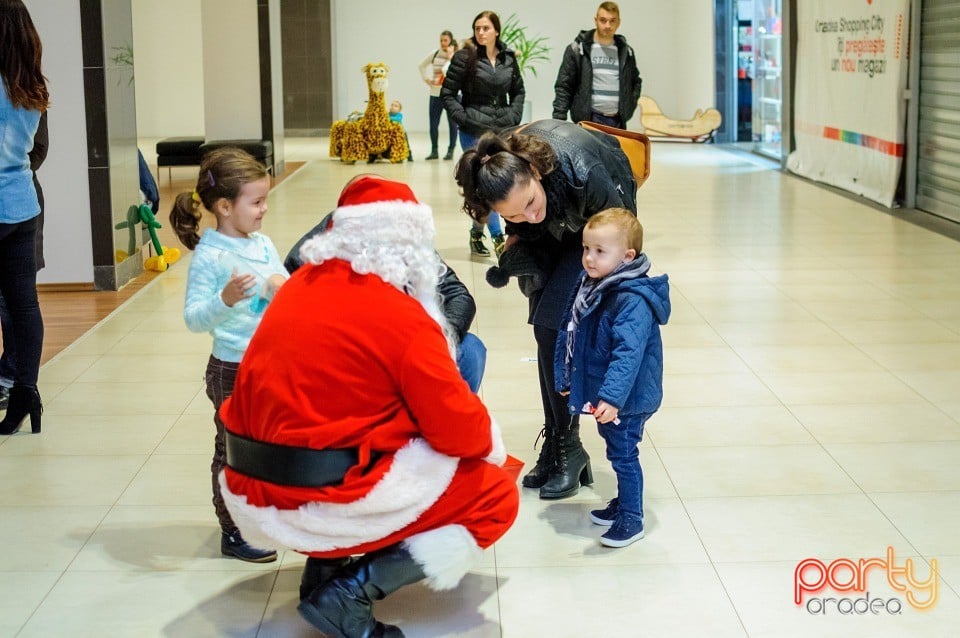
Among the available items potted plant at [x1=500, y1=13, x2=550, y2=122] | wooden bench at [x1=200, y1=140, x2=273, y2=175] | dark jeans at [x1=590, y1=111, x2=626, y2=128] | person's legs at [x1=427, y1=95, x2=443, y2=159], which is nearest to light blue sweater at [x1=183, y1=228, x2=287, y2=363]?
dark jeans at [x1=590, y1=111, x2=626, y2=128]

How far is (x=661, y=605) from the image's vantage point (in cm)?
307

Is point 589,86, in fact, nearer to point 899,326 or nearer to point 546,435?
point 899,326

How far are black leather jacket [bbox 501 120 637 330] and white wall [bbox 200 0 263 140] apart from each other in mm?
10202

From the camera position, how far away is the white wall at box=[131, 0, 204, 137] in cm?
1984

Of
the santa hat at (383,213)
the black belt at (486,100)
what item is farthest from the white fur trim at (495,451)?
the black belt at (486,100)

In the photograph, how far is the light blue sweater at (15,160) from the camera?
4203 millimetres

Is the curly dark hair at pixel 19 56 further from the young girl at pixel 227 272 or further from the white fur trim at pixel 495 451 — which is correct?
the white fur trim at pixel 495 451

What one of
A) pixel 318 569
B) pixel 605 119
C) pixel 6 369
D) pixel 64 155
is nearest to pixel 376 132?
pixel 605 119

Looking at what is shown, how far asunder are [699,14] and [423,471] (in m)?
17.1

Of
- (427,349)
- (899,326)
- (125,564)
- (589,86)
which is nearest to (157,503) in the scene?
(125,564)

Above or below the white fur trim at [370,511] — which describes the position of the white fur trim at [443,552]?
below

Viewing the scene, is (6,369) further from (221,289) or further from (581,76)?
(581,76)

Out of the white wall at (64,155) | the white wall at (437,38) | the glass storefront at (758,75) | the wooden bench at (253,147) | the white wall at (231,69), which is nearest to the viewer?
the white wall at (64,155)

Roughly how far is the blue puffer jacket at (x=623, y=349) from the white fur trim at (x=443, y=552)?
64 cm
